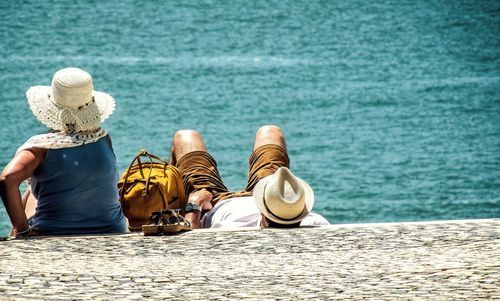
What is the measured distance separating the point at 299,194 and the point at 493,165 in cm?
4568

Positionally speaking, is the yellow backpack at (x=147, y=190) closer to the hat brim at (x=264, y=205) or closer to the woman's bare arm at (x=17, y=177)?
the hat brim at (x=264, y=205)

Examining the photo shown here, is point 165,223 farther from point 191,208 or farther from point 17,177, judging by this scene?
point 17,177

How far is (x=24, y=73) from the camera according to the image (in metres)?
90.2

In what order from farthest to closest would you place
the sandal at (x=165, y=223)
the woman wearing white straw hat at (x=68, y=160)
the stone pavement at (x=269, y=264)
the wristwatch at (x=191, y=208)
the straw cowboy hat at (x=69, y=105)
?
the wristwatch at (x=191, y=208) → the sandal at (x=165, y=223) → the straw cowboy hat at (x=69, y=105) → the woman wearing white straw hat at (x=68, y=160) → the stone pavement at (x=269, y=264)

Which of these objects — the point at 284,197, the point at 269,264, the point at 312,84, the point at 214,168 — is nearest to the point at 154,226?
the point at 284,197

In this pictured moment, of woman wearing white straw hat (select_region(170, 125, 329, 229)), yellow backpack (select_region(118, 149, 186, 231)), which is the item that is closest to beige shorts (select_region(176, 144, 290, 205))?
woman wearing white straw hat (select_region(170, 125, 329, 229))

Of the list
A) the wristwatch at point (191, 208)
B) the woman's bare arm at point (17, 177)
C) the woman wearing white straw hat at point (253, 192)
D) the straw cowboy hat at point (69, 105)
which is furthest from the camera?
the wristwatch at point (191, 208)

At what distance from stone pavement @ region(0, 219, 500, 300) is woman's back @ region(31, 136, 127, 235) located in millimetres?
146

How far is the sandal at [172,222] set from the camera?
723cm

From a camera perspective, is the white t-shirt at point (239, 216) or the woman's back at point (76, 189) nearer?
the woman's back at point (76, 189)

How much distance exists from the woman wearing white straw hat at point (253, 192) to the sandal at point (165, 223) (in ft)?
1.24

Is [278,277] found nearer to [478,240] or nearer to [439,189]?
[478,240]

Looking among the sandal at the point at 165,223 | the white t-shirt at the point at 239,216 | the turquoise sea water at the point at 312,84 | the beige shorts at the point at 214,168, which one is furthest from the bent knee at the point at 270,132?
the turquoise sea water at the point at 312,84

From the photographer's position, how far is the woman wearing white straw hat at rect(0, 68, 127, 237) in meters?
6.89
